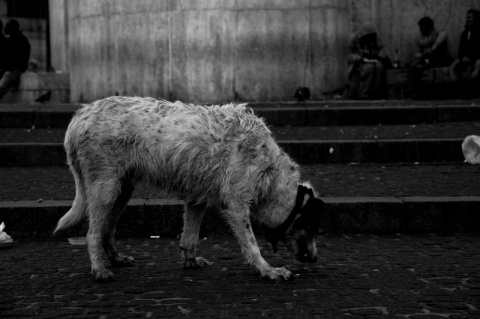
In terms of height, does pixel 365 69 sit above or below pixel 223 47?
below

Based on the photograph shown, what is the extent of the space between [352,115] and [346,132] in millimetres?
1170

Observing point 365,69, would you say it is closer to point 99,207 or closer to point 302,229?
point 302,229

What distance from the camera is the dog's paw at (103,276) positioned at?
19.0 feet

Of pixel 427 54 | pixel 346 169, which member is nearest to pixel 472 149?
pixel 346 169

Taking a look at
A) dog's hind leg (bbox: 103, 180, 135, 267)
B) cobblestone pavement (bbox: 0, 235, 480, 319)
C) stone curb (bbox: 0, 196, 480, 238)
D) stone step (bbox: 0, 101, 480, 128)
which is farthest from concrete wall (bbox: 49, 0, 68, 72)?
dog's hind leg (bbox: 103, 180, 135, 267)

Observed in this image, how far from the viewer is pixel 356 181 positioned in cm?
923

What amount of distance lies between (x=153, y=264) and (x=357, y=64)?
35.0 ft

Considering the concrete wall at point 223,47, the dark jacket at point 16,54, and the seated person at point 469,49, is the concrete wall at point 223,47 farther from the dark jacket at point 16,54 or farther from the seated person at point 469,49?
the dark jacket at point 16,54

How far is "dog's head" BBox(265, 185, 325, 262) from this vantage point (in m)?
6.00

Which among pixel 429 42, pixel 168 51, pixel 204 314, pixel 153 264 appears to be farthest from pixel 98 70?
pixel 204 314

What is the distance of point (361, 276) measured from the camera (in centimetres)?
585

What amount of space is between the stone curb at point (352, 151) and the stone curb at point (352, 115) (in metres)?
2.54

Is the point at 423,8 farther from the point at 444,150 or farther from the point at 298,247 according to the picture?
the point at 298,247

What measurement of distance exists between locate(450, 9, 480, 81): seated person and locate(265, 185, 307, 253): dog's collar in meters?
10.9
